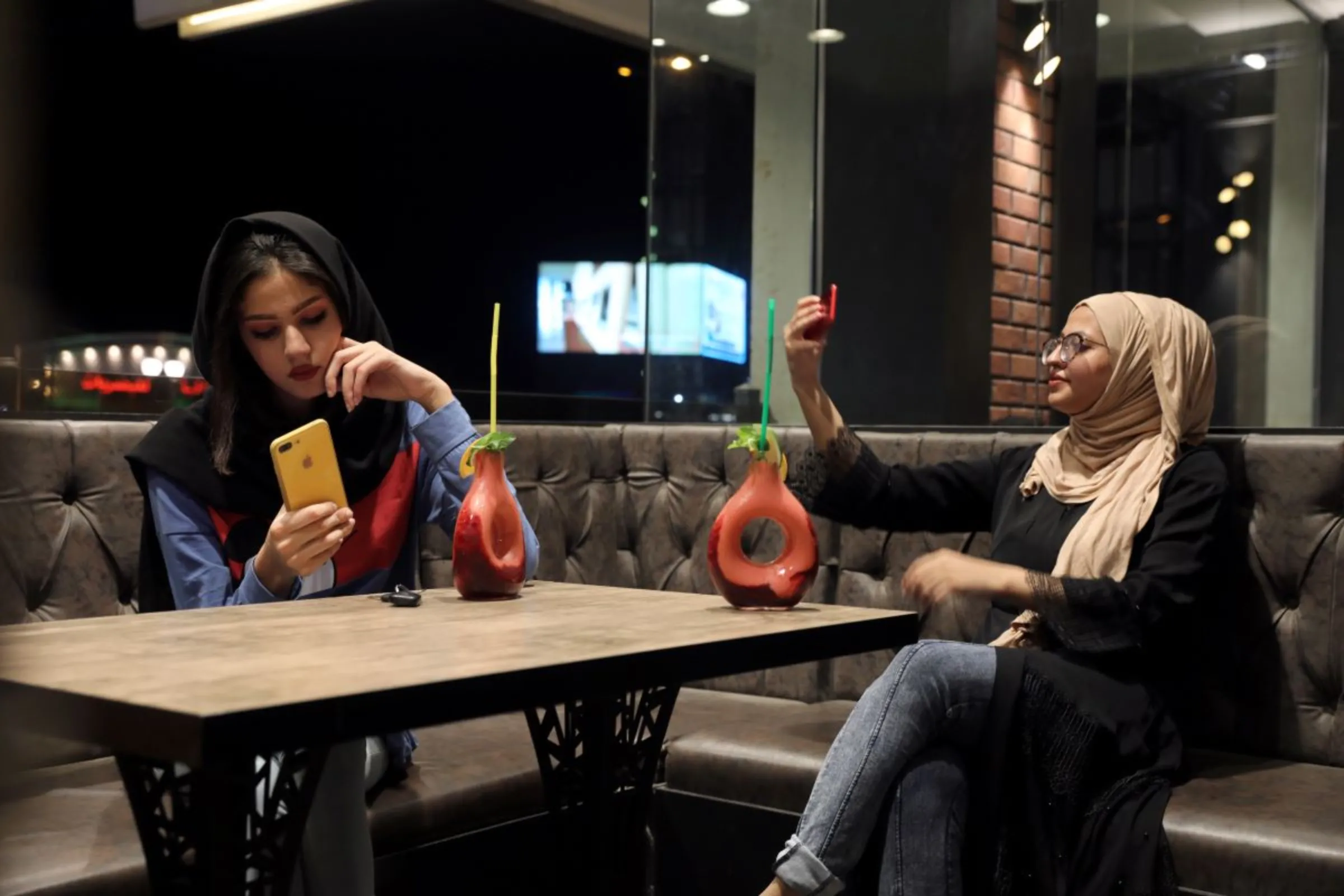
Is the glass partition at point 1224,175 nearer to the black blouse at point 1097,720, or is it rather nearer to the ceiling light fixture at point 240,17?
the black blouse at point 1097,720

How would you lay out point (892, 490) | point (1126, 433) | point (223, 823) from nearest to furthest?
point (223, 823)
point (1126, 433)
point (892, 490)

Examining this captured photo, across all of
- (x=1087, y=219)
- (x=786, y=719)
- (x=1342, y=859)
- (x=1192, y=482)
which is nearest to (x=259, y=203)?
(x=1087, y=219)

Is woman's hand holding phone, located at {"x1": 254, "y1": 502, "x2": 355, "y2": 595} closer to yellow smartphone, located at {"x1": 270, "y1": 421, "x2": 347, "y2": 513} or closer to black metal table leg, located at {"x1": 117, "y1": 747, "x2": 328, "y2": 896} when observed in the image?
yellow smartphone, located at {"x1": 270, "y1": 421, "x2": 347, "y2": 513}

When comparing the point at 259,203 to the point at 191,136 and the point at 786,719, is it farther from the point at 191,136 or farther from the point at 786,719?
the point at 786,719

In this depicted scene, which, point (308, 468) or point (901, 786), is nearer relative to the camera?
point (308, 468)

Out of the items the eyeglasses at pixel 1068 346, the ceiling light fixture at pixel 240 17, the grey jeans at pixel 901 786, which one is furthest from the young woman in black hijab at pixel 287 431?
the ceiling light fixture at pixel 240 17

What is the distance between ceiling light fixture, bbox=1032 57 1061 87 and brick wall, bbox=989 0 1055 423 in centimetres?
2

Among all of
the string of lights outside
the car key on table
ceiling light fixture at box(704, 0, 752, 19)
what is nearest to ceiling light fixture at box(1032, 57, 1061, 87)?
ceiling light fixture at box(704, 0, 752, 19)

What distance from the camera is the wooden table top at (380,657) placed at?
985mm

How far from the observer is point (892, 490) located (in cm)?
255

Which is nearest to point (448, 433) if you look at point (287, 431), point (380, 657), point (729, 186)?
point (287, 431)

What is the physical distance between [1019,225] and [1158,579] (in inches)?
103

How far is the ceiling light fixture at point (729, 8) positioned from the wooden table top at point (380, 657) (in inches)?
120

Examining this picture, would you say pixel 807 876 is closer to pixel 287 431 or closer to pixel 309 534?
pixel 309 534
